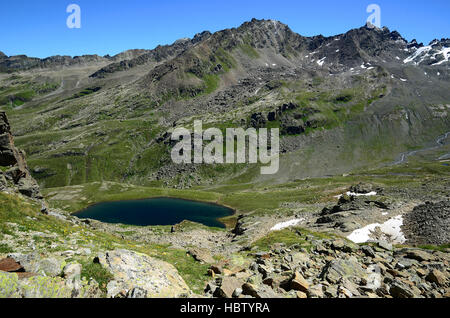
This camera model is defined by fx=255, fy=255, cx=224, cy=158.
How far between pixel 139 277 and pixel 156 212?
13035cm

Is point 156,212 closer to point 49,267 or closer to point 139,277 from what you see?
point 139,277

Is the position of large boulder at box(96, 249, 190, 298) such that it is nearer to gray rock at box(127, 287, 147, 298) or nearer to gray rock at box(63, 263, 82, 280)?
gray rock at box(127, 287, 147, 298)

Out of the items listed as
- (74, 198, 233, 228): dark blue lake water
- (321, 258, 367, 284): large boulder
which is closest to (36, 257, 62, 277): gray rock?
(321, 258, 367, 284): large boulder

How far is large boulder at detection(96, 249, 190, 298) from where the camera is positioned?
14.6 metres

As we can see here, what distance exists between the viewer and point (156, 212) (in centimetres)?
14050

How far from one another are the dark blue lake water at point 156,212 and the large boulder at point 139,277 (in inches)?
3927

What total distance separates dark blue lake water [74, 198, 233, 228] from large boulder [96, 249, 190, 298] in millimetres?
99748

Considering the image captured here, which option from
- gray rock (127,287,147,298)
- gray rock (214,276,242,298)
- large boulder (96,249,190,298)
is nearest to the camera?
gray rock (127,287,147,298)

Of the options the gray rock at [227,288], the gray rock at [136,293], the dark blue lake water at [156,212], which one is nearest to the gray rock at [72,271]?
the gray rock at [136,293]

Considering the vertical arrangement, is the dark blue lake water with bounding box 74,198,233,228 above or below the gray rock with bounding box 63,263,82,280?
below

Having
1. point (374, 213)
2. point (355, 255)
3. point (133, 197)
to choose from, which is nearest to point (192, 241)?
point (355, 255)

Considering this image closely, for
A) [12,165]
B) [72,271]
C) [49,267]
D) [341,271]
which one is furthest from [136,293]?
[12,165]

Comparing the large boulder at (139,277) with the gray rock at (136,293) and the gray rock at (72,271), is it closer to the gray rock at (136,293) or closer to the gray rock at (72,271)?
the gray rock at (136,293)
